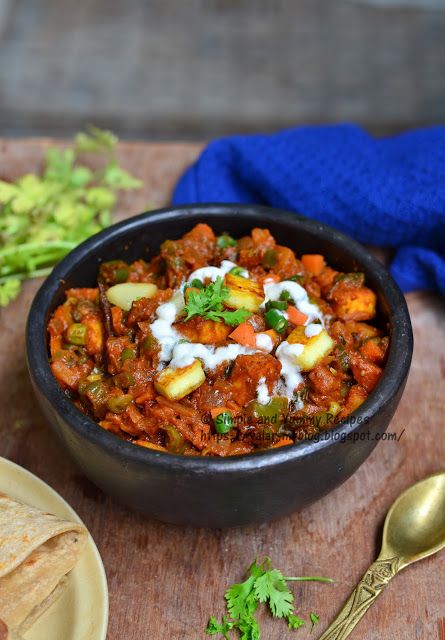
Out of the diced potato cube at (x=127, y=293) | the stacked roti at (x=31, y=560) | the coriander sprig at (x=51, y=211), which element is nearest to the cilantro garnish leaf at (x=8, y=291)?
the coriander sprig at (x=51, y=211)

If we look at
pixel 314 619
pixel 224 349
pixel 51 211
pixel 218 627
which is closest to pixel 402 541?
pixel 314 619

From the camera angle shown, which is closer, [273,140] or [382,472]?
[382,472]

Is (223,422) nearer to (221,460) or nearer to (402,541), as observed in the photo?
(221,460)

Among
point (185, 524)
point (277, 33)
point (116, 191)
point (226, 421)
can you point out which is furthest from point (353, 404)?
Result: point (277, 33)

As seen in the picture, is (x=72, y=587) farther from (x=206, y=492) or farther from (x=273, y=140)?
(x=273, y=140)

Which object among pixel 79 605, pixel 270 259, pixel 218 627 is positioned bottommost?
pixel 218 627

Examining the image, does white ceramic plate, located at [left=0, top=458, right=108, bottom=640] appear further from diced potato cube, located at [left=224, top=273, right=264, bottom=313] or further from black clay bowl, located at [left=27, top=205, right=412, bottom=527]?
diced potato cube, located at [left=224, top=273, right=264, bottom=313]
